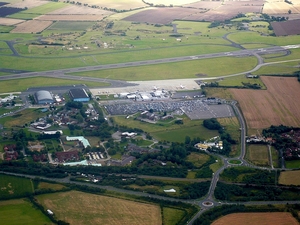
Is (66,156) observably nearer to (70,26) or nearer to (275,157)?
A: (275,157)

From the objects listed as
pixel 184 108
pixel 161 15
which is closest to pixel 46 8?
pixel 161 15

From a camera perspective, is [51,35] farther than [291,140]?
Yes

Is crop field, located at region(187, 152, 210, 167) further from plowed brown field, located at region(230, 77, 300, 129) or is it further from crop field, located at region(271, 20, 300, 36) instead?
crop field, located at region(271, 20, 300, 36)

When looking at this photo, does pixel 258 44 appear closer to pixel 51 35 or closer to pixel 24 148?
pixel 51 35

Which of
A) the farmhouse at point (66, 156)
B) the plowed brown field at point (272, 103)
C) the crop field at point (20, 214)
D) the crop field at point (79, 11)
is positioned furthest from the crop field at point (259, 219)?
the crop field at point (79, 11)

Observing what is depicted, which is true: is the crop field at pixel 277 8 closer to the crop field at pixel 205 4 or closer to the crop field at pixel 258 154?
the crop field at pixel 205 4

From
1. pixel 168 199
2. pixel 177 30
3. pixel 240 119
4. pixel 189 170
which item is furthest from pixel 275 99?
pixel 177 30

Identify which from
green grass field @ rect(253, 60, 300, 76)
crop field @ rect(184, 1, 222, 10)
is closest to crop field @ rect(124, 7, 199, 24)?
crop field @ rect(184, 1, 222, 10)
